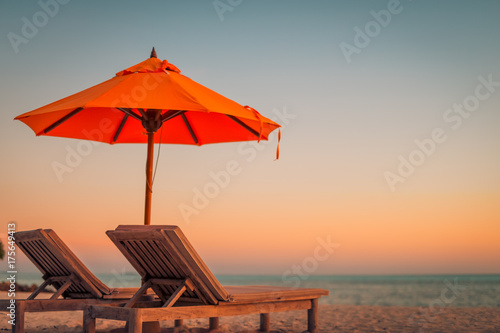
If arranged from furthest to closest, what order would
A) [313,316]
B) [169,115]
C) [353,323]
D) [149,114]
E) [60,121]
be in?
[353,323]
[60,121]
[169,115]
[149,114]
[313,316]

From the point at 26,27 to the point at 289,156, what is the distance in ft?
19.7

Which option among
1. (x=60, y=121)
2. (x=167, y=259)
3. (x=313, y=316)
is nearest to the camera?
(x=167, y=259)

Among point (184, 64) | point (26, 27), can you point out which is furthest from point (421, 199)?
point (26, 27)

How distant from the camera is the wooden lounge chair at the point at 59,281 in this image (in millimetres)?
4227

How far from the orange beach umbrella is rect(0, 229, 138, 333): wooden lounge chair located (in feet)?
2.45

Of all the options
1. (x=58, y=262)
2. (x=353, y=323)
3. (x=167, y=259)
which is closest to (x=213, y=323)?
(x=58, y=262)

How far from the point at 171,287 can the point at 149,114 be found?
183cm

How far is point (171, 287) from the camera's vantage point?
13.0 ft

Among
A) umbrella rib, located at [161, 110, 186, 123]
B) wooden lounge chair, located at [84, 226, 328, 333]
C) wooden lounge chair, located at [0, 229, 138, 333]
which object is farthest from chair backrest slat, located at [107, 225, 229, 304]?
umbrella rib, located at [161, 110, 186, 123]

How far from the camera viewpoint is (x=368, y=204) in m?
13.6

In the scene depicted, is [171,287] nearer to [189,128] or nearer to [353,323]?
[189,128]

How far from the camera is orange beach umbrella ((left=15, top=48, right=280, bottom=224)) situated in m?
4.13

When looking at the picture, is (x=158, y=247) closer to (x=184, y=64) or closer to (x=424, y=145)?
(x=184, y=64)

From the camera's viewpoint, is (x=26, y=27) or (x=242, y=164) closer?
(x=26, y=27)
